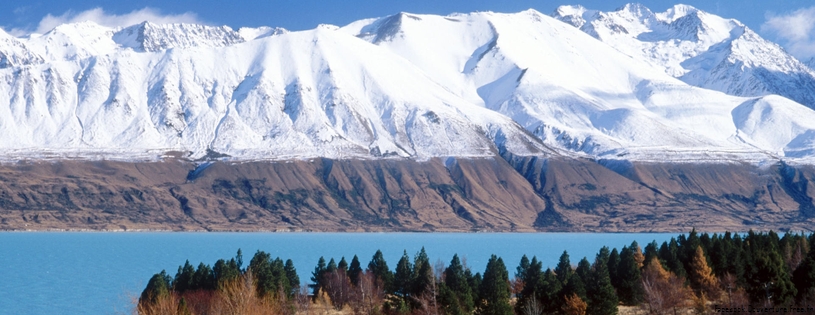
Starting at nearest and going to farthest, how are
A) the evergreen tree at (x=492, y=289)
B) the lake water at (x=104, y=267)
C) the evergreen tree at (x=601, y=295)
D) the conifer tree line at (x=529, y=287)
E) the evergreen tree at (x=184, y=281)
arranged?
the conifer tree line at (x=529, y=287) → the evergreen tree at (x=601, y=295) → the evergreen tree at (x=492, y=289) → the evergreen tree at (x=184, y=281) → the lake water at (x=104, y=267)

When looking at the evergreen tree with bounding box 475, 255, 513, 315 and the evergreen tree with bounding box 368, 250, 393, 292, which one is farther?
the evergreen tree with bounding box 368, 250, 393, 292

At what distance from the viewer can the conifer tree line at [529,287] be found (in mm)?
79875

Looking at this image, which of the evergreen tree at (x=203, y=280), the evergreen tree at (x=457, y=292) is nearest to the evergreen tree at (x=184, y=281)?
the evergreen tree at (x=203, y=280)

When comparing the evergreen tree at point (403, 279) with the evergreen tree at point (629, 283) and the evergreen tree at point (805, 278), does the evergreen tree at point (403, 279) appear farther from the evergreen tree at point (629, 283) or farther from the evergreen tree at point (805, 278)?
the evergreen tree at point (805, 278)

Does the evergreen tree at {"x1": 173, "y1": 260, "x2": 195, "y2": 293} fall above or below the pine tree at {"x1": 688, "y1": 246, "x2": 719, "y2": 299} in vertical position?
above

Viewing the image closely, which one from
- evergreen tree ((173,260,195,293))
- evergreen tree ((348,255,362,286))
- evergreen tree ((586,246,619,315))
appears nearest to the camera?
evergreen tree ((586,246,619,315))

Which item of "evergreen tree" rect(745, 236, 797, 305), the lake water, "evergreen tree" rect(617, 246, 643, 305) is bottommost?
"evergreen tree" rect(745, 236, 797, 305)

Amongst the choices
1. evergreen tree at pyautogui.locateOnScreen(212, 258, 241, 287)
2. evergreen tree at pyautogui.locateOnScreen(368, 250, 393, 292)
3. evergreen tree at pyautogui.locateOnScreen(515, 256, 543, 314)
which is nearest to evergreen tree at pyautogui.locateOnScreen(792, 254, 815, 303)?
evergreen tree at pyautogui.locateOnScreen(515, 256, 543, 314)

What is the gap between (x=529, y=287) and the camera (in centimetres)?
8725

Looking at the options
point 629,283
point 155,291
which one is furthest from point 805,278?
point 155,291

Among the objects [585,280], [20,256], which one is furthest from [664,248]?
[20,256]

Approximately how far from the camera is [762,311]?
72125 mm

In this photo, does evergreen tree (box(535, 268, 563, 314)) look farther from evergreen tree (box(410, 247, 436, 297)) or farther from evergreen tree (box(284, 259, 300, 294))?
evergreen tree (box(284, 259, 300, 294))

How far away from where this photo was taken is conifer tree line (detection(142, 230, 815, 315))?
262ft
